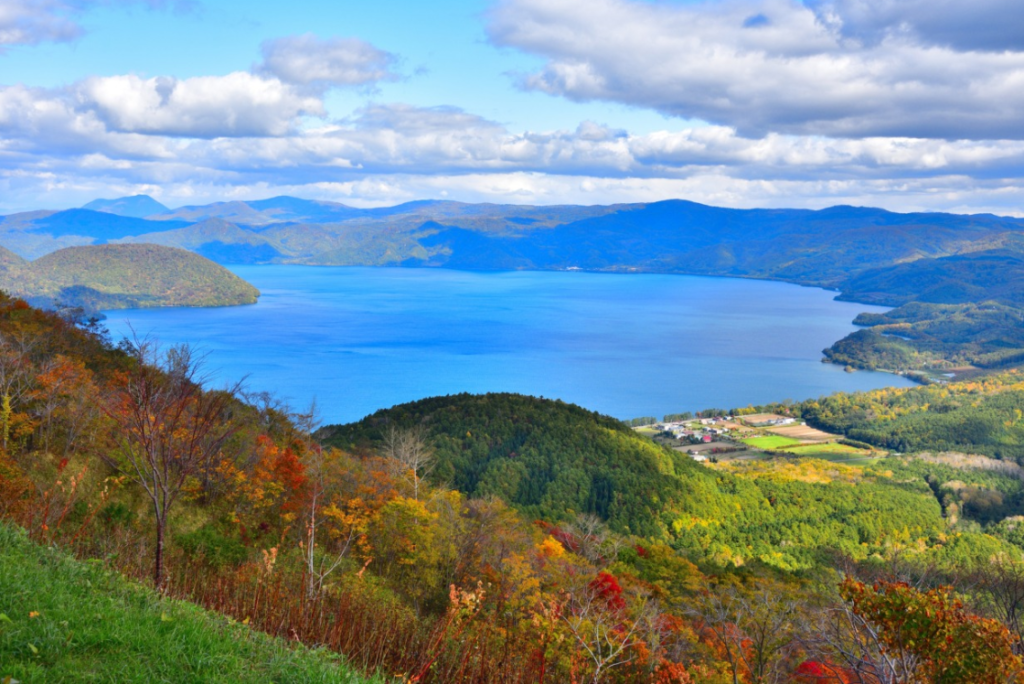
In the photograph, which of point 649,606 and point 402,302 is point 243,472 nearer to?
point 649,606

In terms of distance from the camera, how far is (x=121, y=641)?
459cm

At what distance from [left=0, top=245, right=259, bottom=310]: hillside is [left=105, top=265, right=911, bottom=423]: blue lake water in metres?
9.69

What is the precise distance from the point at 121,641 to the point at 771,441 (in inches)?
3075

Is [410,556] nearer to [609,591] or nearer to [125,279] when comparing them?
[609,591]

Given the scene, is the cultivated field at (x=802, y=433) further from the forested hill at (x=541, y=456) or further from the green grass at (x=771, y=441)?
the forested hill at (x=541, y=456)

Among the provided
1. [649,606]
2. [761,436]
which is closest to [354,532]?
[649,606]

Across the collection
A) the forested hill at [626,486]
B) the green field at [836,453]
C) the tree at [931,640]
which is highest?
the tree at [931,640]

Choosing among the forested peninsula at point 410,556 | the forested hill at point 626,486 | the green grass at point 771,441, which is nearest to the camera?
the forested peninsula at point 410,556

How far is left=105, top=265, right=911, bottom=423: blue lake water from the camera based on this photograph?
82.5m

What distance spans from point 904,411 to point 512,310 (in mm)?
91973

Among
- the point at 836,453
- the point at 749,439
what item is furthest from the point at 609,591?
the point at 836,453

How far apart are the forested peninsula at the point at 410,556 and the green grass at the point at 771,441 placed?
80.1 feet

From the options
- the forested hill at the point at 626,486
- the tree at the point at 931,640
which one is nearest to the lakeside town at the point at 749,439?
the forested hill at the point at 626,486

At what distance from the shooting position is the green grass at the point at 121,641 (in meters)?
4.24
